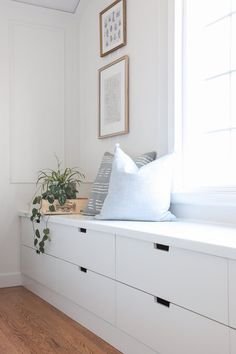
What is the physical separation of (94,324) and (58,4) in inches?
102

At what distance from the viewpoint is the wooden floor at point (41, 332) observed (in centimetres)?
214

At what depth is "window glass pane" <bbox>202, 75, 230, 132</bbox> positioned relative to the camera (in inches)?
90.5

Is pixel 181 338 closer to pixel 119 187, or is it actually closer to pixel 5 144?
pixel 119 187

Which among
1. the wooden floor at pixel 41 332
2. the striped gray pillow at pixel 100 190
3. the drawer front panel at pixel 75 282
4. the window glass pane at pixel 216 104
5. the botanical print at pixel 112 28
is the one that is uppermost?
the botanical print at pixel 112 28

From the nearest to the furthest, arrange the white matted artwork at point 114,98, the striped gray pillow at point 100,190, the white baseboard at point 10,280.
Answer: the striped gray pillow at point 100,190 < the white matted artwork at point 114,98 < the white baseboard at point 10,280

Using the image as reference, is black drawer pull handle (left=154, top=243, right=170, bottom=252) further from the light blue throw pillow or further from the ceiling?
the ceiling

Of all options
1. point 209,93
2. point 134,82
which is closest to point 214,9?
point 209,93

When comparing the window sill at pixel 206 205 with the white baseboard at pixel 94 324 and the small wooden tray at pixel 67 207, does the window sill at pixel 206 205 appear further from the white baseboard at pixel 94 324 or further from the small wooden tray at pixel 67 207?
the small wooden tray at pixel 67 207

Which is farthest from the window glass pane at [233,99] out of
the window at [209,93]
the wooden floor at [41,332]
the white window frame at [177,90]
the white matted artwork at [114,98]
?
the wooden floor at [41,332]

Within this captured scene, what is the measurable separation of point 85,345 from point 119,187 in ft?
2.68

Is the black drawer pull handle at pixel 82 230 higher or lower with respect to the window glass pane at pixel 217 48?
lower

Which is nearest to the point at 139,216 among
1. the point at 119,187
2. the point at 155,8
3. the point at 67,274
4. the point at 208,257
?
the point at 119,187

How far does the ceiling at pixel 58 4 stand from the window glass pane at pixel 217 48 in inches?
65.7

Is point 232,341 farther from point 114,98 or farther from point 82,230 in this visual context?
point 114,98
